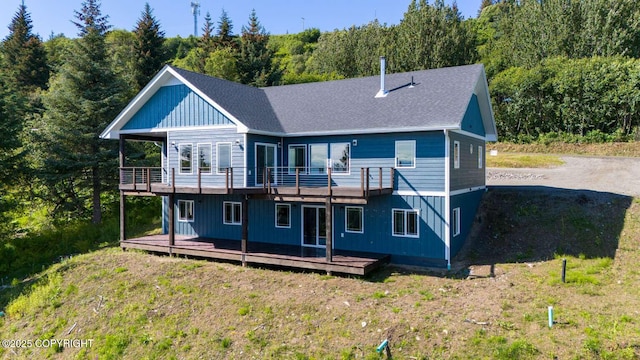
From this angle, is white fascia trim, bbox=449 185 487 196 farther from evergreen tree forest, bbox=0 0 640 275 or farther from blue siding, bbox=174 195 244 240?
evergreen tree forest, bbox=0 0 640 275

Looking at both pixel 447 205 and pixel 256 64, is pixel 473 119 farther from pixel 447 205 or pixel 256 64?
pixel 256 64

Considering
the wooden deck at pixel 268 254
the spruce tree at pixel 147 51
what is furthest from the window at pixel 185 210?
the spruce tree at pixel 147 51

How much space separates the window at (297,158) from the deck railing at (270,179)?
53 millimetres

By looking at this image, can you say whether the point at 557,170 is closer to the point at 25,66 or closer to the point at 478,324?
the point at 478,324

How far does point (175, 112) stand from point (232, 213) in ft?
16.4

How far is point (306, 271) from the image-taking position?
48.0 feet

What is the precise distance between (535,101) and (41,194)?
37.8 meters

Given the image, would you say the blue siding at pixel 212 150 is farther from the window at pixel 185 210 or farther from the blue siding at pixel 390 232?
the blue siding at pixel 390 232

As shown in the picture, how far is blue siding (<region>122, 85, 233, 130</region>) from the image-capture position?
1689cm

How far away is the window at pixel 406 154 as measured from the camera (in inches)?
601

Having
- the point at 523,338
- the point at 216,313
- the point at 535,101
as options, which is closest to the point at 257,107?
the point at 216,313

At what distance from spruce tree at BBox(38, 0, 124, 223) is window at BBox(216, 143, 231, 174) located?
973cm

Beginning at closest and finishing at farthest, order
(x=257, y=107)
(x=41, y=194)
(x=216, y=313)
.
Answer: (x=216, y=313), (x=257, y=107), (x=41, y=194)

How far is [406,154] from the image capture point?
1538cm
